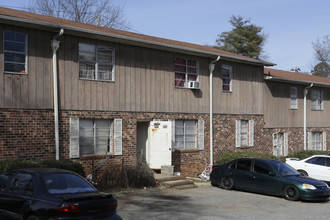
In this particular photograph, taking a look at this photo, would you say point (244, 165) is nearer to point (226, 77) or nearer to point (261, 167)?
point (261, 167)

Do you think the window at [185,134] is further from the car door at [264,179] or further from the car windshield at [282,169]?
the car windshield at [282,169]

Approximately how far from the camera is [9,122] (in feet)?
42.5

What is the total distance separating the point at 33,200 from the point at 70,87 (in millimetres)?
7692

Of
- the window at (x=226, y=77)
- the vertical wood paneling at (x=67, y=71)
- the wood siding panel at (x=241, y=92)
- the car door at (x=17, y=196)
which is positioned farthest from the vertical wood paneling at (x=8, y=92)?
the window at (x=226, y=77)

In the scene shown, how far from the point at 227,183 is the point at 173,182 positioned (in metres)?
2.06

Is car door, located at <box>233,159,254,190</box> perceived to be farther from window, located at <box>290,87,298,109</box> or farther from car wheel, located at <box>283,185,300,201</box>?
window, located at <box>290,87,298,109</box>

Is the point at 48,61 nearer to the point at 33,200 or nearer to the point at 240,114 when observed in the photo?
the point at 33,200

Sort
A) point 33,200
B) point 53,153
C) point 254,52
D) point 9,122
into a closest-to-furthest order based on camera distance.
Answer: point 33,200 → point 9,122 → point 53,153 → point 254,52

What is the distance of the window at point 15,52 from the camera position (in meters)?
13.2

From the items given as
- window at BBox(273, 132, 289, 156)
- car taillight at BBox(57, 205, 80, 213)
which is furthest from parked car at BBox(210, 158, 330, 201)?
car taillight at BBox(57, 205, 80, 213)

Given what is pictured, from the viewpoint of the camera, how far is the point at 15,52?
13289 mm

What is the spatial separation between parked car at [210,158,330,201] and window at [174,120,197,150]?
248 centimetres

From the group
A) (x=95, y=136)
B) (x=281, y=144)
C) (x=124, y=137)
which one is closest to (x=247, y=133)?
(x=281, y=144)

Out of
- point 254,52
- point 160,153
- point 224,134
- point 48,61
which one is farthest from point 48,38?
point 254,52
